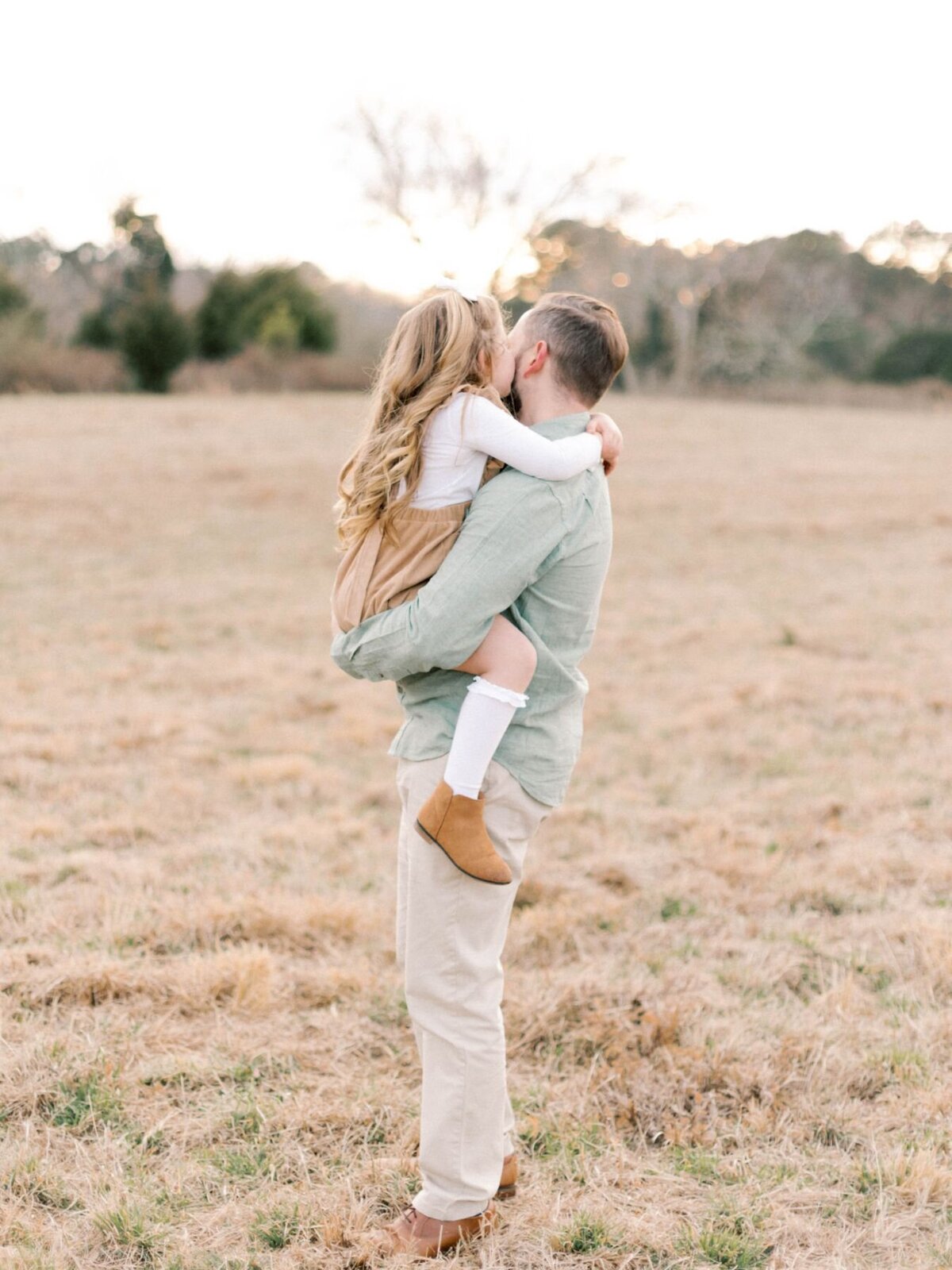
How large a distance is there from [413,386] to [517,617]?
51cm

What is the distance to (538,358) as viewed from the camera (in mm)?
→ 2324

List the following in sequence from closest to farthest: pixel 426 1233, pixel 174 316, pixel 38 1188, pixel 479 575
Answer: pixel 479 575 < pixel 426 1233 < pixel 38 1188 < pixel 174 316

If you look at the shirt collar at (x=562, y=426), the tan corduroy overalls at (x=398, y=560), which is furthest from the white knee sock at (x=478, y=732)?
the shirt collar at (x=562, y=426)

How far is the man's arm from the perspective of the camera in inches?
86.8

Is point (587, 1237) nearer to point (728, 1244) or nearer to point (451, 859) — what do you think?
point (728, 1244)

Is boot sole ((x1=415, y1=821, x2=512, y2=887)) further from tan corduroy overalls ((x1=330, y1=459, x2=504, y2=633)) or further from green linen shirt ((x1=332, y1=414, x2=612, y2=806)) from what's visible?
tan corduroy overalls ((x1=330, y1=459, x2=504, y2=633))

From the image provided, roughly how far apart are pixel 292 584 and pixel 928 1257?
30.9 ft

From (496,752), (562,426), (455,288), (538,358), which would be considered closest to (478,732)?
(496,752)

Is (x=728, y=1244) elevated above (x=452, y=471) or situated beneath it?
situated beneath

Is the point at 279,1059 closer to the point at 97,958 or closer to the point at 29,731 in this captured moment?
the point at 97,958

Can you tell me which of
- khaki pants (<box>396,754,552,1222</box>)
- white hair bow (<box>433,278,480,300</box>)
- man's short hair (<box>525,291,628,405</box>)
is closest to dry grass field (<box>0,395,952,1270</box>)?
khaki pants (<box>396,754,552,1222</box>)

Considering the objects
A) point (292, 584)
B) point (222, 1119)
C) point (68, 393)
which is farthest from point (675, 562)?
point (68, 393)

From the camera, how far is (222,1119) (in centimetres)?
Result: 292

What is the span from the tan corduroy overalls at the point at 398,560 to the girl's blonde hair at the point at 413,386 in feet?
0.13
